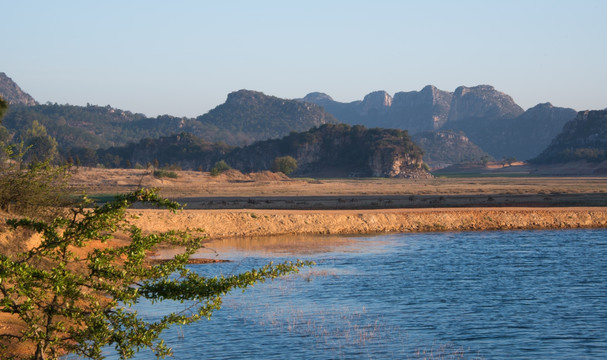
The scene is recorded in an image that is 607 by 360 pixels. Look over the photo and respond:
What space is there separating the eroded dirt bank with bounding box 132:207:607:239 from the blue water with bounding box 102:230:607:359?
32.4 feet

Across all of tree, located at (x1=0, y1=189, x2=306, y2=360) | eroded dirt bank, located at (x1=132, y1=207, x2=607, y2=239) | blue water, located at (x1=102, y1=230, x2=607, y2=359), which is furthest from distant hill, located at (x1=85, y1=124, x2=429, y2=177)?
tree, located at (x1=0, y1=189, x2=306, y2=360)

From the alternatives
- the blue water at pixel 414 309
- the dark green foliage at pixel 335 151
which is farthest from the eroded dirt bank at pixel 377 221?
the dark green foliage at pixel 335 151

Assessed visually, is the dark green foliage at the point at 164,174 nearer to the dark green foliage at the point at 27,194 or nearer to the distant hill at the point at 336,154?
the distant hill at the point at 336,154

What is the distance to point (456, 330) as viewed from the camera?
67.2 feet

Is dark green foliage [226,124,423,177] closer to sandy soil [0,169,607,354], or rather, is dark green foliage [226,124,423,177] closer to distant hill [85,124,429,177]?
distant hill [85,124,429,177]

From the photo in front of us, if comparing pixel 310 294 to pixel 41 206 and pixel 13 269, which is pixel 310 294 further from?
pixel 13 269

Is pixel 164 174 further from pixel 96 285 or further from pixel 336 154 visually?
pixel 96 285

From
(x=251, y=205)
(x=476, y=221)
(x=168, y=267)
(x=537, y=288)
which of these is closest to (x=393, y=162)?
(x=251, y=205)

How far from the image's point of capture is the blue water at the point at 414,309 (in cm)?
1844

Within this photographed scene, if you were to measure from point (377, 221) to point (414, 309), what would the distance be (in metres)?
26.9

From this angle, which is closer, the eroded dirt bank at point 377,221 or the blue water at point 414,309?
the blue water at point 414,309

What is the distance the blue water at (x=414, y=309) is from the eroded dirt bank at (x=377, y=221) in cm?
987

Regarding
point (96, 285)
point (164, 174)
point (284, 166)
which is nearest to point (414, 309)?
point (96, 285)

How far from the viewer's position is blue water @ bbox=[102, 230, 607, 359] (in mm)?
18438
